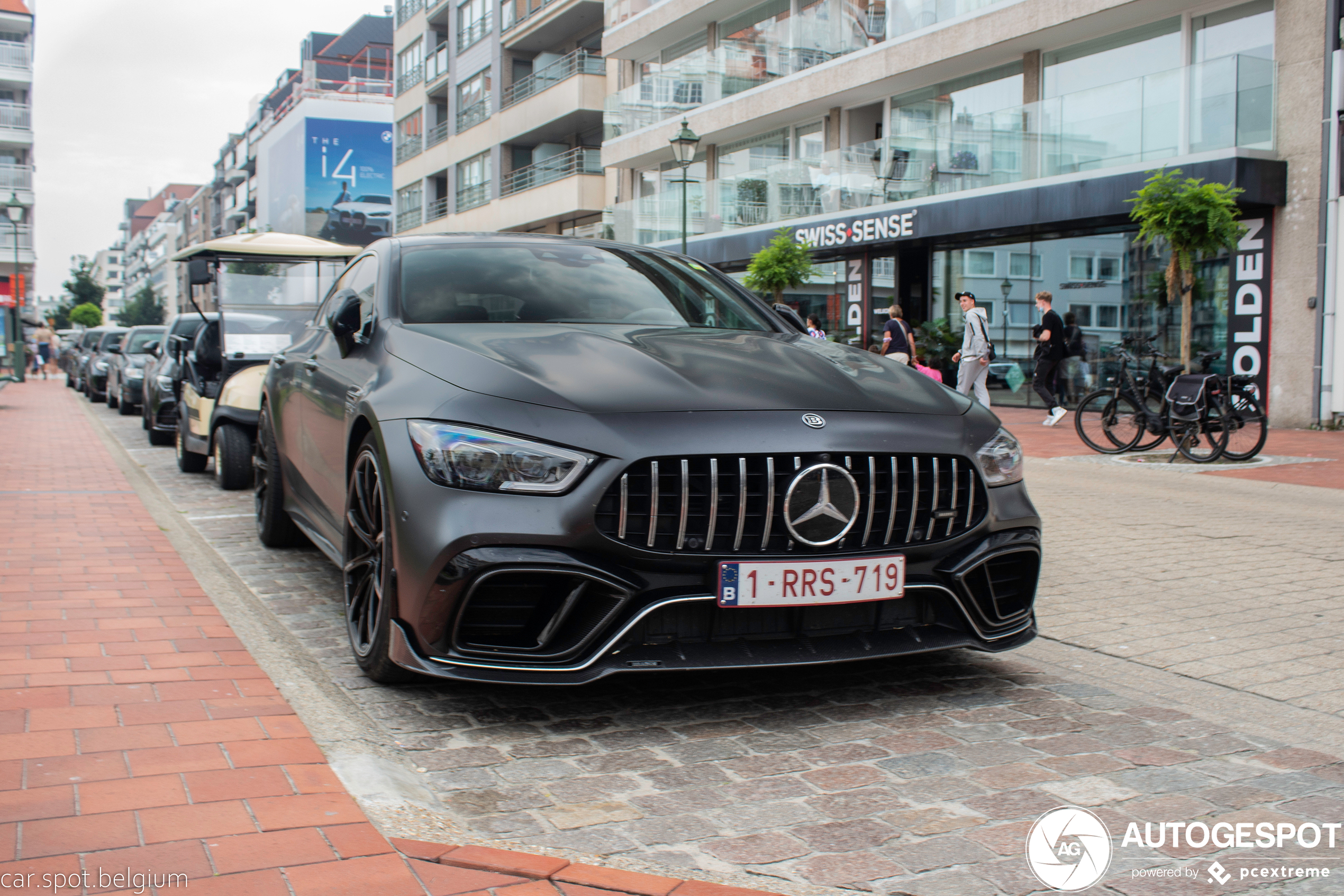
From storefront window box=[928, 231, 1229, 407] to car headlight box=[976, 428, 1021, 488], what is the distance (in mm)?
13655

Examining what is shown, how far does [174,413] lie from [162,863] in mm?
12214

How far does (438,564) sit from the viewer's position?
3289mm

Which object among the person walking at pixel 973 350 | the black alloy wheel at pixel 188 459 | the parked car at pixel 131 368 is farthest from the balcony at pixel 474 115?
the black alloy wheel at pixel 188 459

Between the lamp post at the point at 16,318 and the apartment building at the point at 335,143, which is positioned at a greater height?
the apartment building at the point at 335,143

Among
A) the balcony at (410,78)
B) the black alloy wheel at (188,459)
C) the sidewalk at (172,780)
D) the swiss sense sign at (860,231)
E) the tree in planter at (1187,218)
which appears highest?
the balcony at (410,78)

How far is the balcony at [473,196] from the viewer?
43.6 metres

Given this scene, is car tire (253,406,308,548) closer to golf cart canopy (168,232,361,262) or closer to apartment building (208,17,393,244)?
golf cart canopy (168,232,361,262)

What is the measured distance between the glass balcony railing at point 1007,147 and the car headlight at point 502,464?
1637cm

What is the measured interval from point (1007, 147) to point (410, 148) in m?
37.7

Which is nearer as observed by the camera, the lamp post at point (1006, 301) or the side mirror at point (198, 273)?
the side mirror at point (198, 273)

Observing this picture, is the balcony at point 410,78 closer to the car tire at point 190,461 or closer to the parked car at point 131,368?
the parked car at point 131,368

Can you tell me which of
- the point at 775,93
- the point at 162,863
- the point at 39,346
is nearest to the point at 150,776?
the point at 162,863

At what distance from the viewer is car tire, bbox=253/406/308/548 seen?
247 inches

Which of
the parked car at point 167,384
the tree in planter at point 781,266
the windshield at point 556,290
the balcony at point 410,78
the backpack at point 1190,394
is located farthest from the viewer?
the balcony at point 410,78
